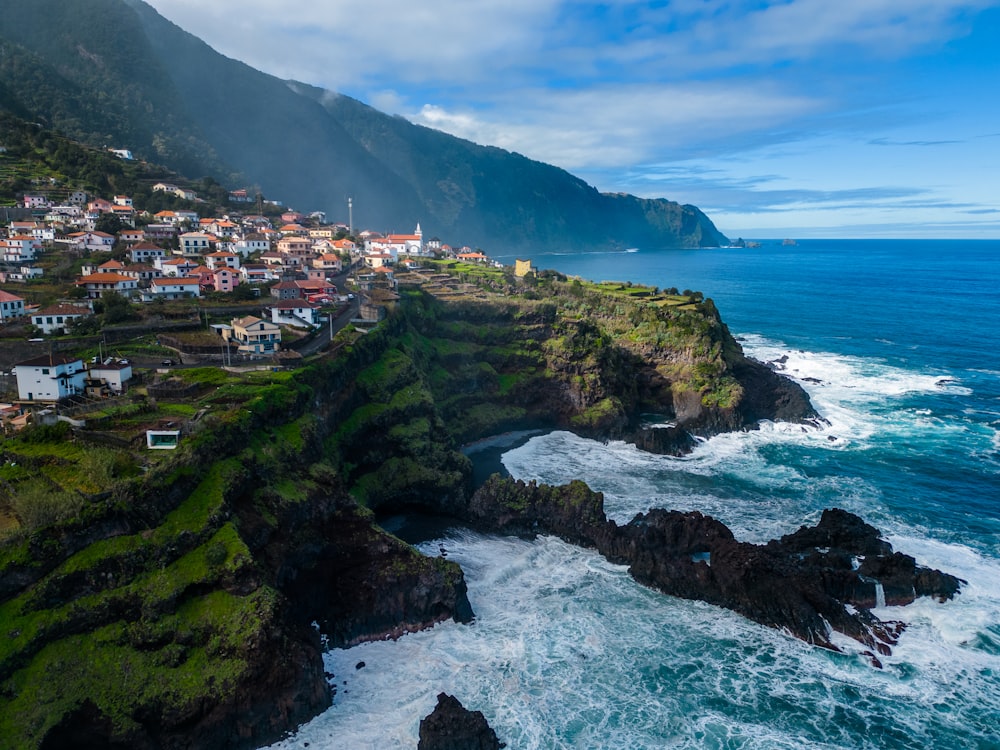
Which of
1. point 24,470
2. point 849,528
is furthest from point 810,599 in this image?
point 24,470

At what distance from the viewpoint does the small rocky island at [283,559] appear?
24.6 meters

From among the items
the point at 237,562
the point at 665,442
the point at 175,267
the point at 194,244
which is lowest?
the point at 665,442

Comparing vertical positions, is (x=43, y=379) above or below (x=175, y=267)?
below

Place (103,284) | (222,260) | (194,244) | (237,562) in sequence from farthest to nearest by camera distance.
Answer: (194,244), (222,260), (103,284), (237,562)

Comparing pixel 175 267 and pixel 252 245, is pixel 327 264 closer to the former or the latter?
pixel 252 245

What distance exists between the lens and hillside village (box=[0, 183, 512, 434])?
38.3m

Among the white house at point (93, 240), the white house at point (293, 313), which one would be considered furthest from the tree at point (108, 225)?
the white house at point (293, 313)

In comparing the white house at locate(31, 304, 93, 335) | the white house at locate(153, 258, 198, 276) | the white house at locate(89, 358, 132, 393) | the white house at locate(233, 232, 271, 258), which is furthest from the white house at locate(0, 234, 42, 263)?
the white house at locate(89, 358, 132, 393)

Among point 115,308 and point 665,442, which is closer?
point 115,308

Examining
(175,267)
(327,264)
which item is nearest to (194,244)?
(175,267)

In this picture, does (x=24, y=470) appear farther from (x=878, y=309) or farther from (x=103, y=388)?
(x=878, y=309)

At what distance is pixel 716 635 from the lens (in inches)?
1281

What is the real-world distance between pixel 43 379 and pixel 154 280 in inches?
990

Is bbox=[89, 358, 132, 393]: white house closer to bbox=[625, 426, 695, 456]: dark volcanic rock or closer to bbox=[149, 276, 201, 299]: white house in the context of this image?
bbox=[149, 276, 201, 299]: white house
